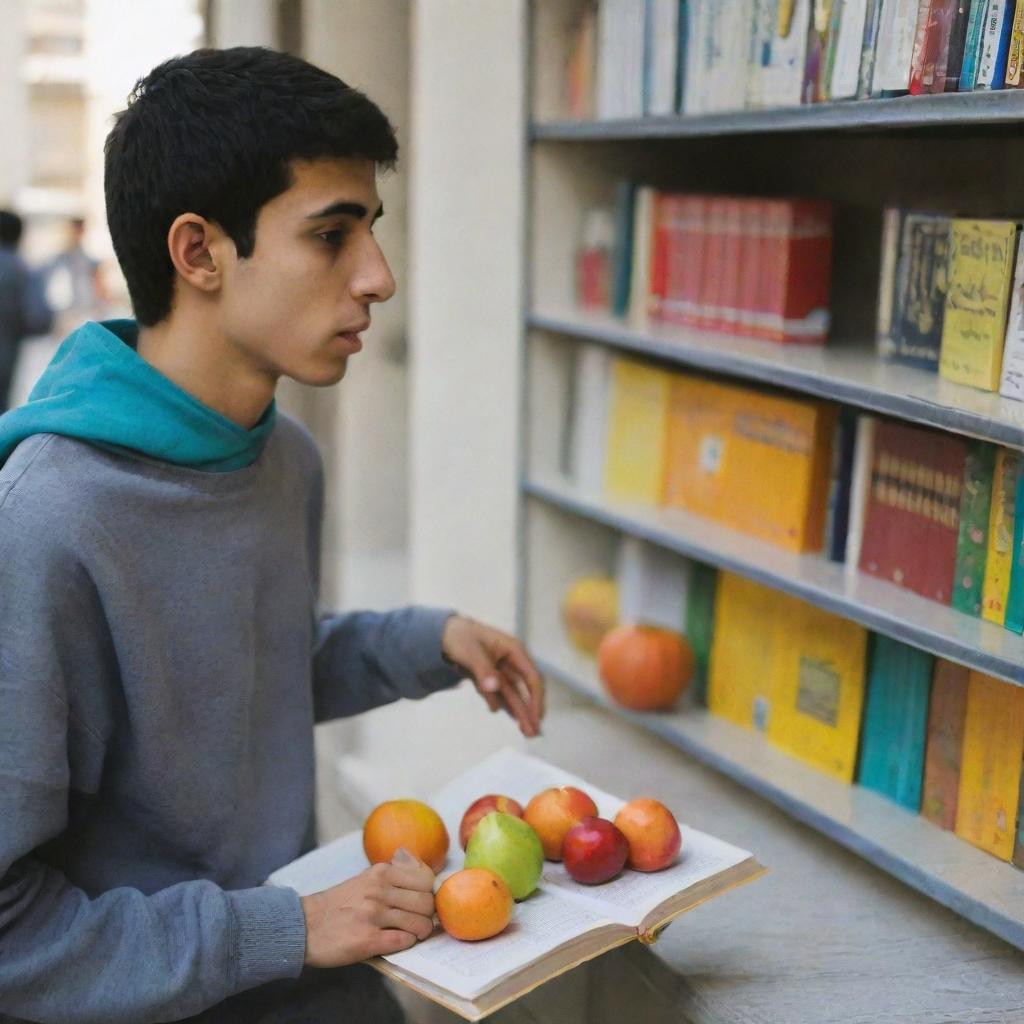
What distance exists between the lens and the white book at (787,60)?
1.88 m

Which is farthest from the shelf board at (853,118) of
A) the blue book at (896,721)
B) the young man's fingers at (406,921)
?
the young man's fingers at (406,921)

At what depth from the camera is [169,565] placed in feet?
4.65

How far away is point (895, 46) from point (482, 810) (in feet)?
3.38

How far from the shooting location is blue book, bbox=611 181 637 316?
2.47m

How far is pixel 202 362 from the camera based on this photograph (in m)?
1.46

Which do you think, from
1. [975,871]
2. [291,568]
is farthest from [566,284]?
[975,871]

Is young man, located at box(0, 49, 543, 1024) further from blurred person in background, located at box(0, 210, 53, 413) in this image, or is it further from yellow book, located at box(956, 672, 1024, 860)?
blurred person in background, located at box(0, 210, 53, 413)

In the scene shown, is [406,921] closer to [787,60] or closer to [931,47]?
[931,47]

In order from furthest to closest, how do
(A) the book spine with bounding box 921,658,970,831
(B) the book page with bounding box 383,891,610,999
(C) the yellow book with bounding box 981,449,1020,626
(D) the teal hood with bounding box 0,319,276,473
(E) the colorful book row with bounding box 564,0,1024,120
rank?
(A) the book spine with bounding box 921,658,970,831
(C) the yellow book with bounding box 981,449,1020,626
(E) the colorful book row with bounding box 564,0,1024,120
(D) the teal hood with bounding box 0,319,276,473
(B) the book page with bounding box 383,891,610,999

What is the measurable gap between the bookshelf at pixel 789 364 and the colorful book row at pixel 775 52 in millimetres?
50

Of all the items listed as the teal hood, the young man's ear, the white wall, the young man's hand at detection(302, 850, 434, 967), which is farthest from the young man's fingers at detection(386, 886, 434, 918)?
the white wall

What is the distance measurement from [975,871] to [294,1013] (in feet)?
2.73

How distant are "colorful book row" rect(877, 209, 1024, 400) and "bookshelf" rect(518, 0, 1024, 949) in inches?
1.6

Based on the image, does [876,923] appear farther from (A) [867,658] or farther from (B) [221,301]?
(B) [221,301]
